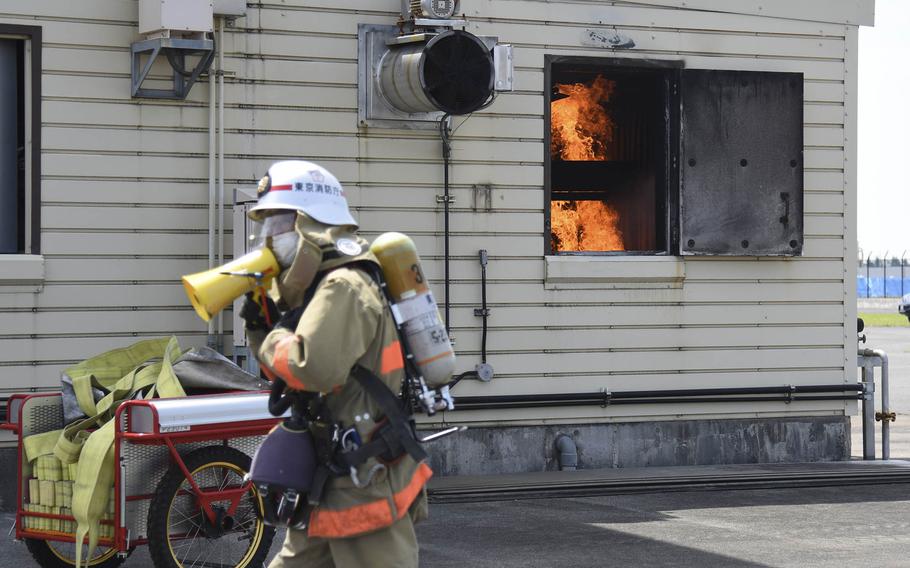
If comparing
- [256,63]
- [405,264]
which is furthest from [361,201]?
[405,264]

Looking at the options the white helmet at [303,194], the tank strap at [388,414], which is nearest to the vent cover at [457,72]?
the white helmet at [303,194]

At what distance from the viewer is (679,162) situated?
11516mm

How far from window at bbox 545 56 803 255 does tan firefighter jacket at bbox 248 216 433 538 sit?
669 cm

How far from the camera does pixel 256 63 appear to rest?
1047cm

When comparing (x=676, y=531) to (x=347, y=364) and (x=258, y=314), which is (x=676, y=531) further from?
(x=347, y=364)

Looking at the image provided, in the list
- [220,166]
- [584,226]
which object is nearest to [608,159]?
[584,226]

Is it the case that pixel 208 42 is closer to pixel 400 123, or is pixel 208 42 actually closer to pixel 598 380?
pixel 400 123

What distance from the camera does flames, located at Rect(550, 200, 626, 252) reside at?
1162 cm

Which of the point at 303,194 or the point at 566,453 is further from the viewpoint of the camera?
the point at 566,453

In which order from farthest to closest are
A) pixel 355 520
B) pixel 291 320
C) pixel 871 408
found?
pixel 871 408 < pixel 291 320 < pixel 355 520

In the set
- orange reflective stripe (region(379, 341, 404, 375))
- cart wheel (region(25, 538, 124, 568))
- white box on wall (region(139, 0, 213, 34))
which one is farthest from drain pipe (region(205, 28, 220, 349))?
orange reflective stripe (region(379, 341, 404, 375))

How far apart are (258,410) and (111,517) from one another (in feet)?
2.82

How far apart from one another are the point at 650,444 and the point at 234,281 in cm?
717

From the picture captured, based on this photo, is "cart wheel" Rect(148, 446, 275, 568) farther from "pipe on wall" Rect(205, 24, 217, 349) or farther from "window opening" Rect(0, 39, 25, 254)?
"window opening" Rect(0, 39, 25, 254)
